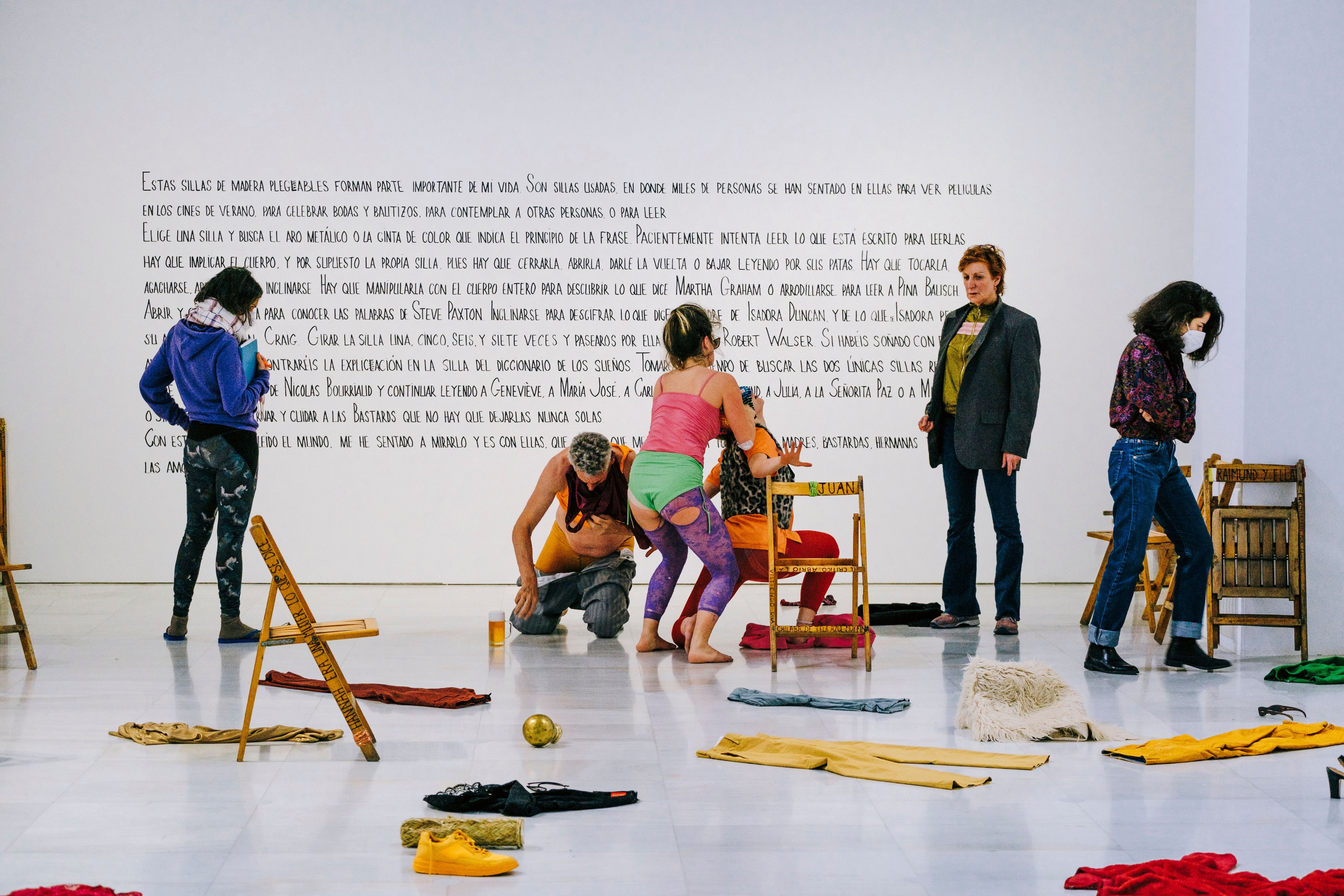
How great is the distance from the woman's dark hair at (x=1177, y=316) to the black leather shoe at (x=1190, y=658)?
1.13 m

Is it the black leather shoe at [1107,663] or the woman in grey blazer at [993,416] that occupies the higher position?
the woman in grey blazer at [993,416]

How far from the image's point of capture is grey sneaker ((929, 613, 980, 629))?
19.6ft

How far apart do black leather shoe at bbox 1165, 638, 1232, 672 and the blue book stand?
407cm

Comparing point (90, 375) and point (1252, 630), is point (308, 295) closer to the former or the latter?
point (90, 375)

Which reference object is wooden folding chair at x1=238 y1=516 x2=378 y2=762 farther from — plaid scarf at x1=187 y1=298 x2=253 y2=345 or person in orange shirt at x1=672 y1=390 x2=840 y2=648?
plaid scarf at x1=187 y1=298 x2=253 y2=345

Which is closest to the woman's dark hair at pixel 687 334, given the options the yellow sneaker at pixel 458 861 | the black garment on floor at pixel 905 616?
the black garment on floor at pixel 905 616

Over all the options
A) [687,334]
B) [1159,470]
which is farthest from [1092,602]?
[687,334]

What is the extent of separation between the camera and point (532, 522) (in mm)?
5465

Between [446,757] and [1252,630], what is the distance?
3.54m

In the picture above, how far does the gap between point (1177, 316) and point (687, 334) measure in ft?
6.21

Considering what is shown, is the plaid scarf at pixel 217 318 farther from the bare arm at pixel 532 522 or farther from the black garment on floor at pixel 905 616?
the black garment on floor at pixel 905 616

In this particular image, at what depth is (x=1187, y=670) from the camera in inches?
196

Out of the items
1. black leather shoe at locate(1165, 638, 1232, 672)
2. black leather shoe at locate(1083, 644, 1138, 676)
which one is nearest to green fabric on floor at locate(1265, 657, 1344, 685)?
black leather shoe at locate(1165, 638, 1232, 672)

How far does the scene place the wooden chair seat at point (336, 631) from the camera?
11.6 ft
